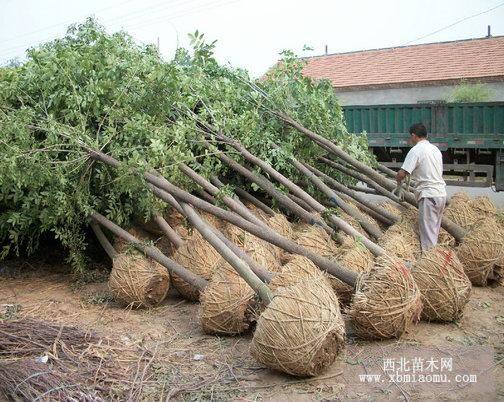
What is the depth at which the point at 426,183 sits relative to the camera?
721 centimetres

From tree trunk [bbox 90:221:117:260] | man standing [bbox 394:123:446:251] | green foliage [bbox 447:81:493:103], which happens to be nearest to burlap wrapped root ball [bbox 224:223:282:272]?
tree trunk [bbox 90:221:117:260]

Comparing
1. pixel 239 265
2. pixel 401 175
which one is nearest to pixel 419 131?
pixel 401 175

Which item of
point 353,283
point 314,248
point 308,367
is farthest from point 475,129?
point 308,367

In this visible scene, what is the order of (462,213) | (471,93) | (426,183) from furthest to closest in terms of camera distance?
(471,93) → (462,213) → (426,183)

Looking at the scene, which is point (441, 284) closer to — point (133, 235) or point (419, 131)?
point (419, 131)

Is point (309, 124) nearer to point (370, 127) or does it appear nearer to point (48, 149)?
point (48, 149)

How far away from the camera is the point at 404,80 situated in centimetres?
2648

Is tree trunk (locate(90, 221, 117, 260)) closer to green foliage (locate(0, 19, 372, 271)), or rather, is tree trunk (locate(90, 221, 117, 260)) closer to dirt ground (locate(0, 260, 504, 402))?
green foliage (locate(0, 19, 372, 271))

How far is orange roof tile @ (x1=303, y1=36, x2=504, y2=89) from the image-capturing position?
2559 centimetres

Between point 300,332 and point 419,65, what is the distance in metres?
25.9

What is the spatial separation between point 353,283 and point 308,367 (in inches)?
44.5

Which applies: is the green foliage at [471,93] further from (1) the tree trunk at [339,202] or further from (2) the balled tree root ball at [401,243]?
(2) the balled tree root ball at [401,243]

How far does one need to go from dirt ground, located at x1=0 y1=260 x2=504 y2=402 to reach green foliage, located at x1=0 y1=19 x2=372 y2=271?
131cm

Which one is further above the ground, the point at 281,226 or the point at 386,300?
the point at 281,226
